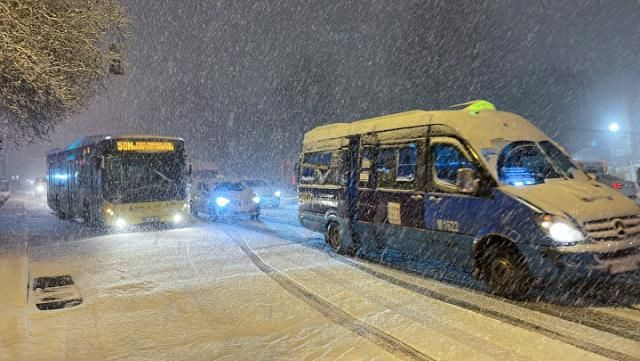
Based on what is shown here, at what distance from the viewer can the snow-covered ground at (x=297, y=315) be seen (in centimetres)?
454

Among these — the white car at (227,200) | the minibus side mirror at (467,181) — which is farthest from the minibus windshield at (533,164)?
the white car at (227,200)

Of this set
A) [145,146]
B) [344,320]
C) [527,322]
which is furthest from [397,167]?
[145,146]

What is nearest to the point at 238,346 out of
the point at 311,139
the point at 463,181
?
the point at 463,181

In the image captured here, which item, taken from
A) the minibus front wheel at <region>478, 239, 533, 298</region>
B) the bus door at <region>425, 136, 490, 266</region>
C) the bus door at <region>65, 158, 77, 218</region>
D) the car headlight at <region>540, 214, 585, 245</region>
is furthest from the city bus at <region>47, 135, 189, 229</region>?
the car headlight at <region>540, 214, 585, 245</region>

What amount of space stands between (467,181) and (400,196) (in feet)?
5.72

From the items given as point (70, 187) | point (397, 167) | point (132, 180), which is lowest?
point (70, 187)

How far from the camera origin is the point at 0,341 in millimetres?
4949

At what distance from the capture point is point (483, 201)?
6.41m

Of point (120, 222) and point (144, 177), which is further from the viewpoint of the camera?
point (144, 177)

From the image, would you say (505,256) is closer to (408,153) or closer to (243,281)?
(408,153)

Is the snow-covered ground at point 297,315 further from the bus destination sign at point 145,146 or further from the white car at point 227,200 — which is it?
the white car at point 227,200

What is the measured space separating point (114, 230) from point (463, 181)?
13.3 metres

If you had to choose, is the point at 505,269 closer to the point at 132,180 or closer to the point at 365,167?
the point at 365,167

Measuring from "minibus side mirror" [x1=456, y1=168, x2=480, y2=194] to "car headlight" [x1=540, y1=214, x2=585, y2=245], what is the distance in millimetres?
1040
